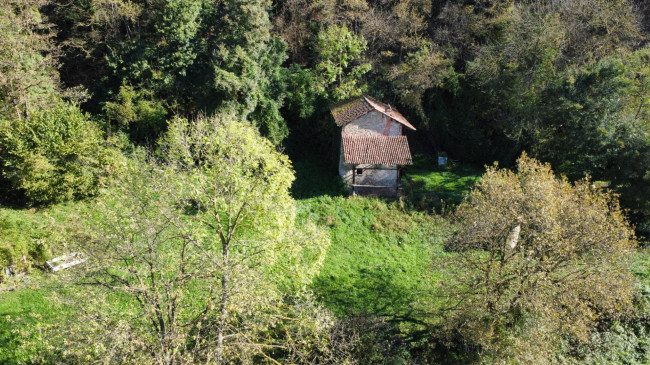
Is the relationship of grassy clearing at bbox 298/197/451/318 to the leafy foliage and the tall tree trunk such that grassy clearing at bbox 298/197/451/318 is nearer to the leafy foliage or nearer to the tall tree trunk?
the leafy foliage

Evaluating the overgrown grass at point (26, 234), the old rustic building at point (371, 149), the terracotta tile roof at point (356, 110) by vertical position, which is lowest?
the overgrown grass at point (26, 234)

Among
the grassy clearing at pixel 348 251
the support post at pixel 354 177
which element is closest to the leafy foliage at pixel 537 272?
the grassy clearing at pixel 348 251

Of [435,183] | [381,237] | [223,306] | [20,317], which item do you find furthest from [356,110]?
[20,317]

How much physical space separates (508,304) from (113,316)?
1321 centimetres

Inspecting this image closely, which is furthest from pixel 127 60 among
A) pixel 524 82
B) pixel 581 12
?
pixel 581 12

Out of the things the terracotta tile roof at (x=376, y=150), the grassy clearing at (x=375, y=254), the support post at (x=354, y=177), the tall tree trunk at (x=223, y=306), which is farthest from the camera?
the support post at (x=354, y=177)

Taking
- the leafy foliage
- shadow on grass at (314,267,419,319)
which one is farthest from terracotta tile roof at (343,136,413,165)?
the leafy foliage

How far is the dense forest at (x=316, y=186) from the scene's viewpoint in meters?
12.4

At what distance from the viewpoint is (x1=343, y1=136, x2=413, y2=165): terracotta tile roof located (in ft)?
85.5

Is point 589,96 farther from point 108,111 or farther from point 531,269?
point 108,111

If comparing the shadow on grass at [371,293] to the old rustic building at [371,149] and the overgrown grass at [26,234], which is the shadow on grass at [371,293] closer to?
the old rustic building at [371,149]

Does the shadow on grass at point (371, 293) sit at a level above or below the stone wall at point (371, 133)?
below

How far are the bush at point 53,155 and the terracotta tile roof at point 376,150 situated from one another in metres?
13.6

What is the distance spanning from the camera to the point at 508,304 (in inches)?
610
